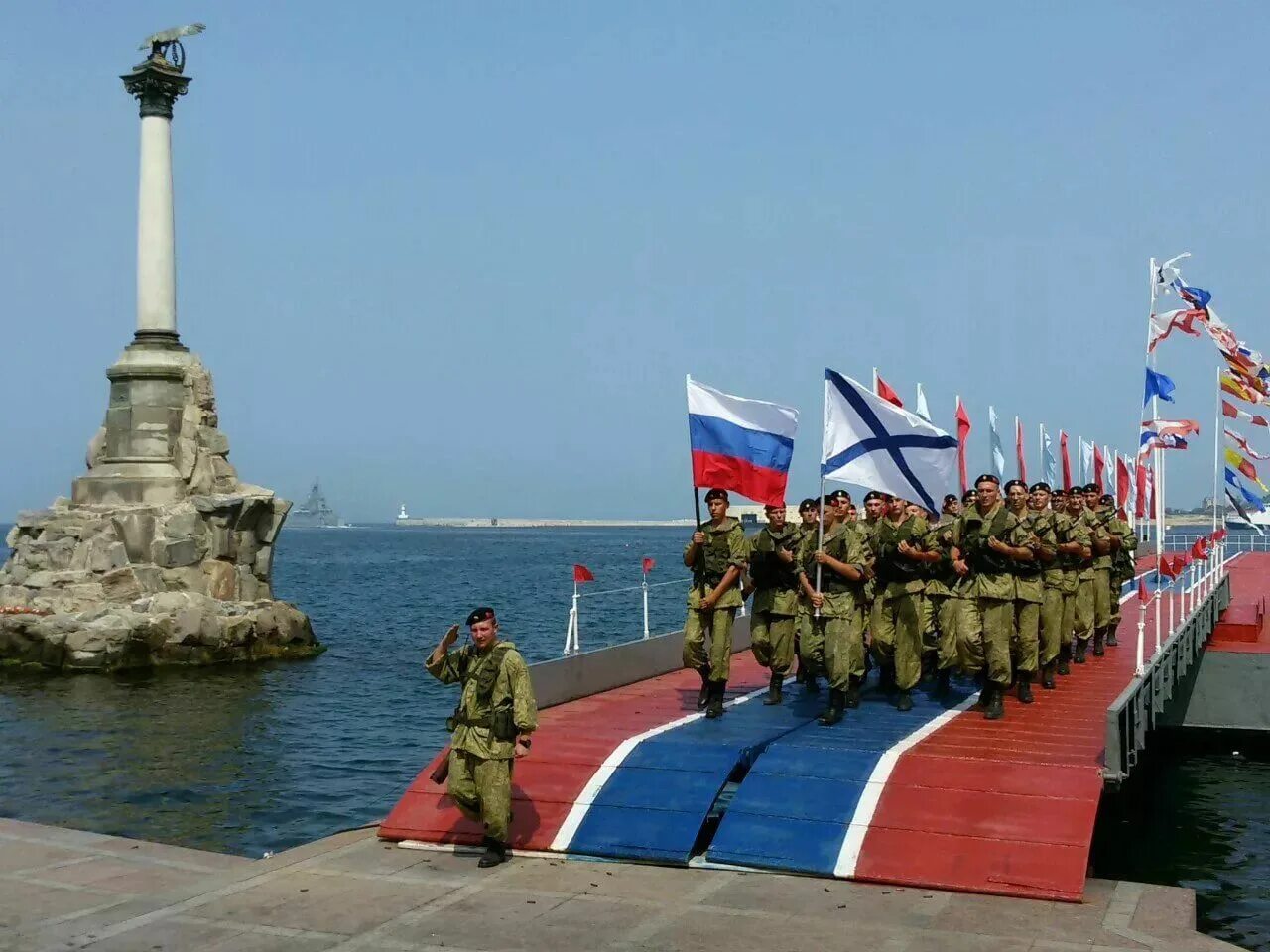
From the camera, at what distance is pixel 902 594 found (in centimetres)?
1351

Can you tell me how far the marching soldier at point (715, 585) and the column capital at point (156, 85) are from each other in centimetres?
2677

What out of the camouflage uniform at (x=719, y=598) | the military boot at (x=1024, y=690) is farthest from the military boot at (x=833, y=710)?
the military boot at (x=1024, y=690)

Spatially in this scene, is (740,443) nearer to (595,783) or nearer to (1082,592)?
(595,783)

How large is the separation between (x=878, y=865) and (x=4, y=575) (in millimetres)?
29250

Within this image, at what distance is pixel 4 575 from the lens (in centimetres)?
3334

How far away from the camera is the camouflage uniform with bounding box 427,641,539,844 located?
9.56 metres

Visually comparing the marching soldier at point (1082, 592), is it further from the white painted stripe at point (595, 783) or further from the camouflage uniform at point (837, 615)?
the white painted stripe at point (595, 783)

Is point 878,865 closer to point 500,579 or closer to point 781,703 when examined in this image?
point 781,703

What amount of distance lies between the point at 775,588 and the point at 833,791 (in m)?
3.13

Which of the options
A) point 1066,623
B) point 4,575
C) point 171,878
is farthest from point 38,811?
point 4,575

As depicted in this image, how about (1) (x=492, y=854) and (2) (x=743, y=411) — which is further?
(2) (x=743, y=411)

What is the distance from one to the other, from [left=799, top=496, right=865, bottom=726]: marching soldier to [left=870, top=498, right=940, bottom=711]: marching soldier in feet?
2.41

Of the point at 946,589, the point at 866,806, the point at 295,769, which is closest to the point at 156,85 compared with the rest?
the point at 295,769

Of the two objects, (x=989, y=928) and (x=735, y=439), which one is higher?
(x=735, y=439)
